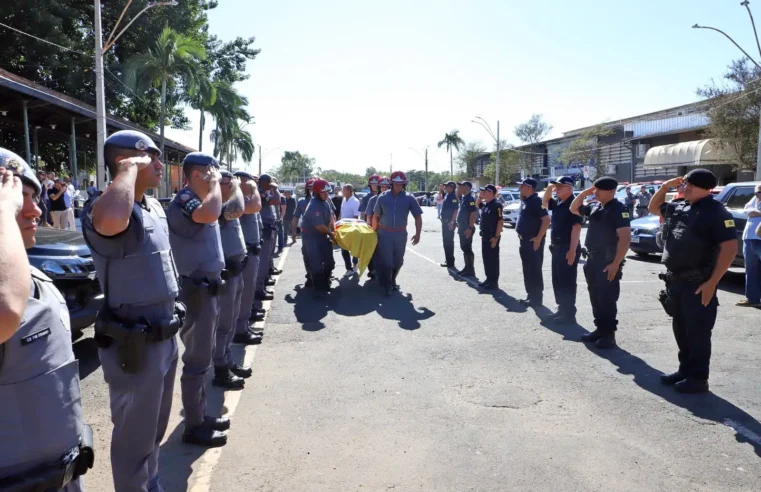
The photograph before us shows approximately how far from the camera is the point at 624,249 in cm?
606

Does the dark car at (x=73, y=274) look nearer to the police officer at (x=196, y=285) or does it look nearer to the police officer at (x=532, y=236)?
the police officer at (x=196, y=285)

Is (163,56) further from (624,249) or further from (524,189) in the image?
(624,249)

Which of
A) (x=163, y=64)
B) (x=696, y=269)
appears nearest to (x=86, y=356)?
(x=696, y=269)

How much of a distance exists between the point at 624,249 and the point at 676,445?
2.61 metres

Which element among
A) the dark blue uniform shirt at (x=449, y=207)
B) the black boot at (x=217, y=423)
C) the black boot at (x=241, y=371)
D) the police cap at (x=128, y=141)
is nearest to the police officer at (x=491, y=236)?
the dark blue uniform shirt at (x=449, y=207)

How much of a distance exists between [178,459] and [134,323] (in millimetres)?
1376

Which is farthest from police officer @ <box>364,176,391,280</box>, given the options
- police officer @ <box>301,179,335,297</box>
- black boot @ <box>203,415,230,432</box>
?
black boot @ <box>203,415,230,432</box>

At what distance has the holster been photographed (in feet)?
8.80

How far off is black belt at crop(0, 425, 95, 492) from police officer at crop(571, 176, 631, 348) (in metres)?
5.40

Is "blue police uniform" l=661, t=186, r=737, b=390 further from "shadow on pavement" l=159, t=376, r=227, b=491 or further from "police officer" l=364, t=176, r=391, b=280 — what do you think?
"police officer" l=364, t=176, r=391, b=280

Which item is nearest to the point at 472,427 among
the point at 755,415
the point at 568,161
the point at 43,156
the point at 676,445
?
the point at 676,445

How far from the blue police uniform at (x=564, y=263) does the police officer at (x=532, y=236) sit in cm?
97

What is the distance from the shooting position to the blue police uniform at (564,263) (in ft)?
23.8

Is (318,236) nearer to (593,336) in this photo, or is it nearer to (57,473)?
(593,336)
